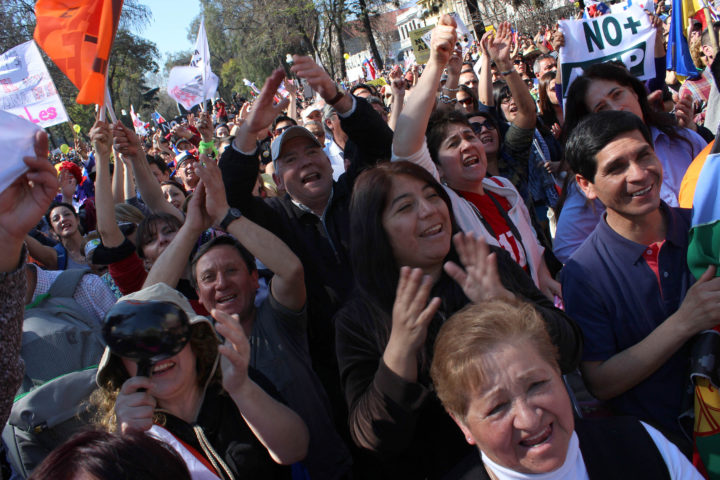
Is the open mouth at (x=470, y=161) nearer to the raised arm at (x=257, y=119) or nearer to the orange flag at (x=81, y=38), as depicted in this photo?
the raised arm at (x=257, y=119)

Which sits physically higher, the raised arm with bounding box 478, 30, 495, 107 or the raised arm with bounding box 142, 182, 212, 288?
the raised arm with bounding box 478, 30, 495, 107

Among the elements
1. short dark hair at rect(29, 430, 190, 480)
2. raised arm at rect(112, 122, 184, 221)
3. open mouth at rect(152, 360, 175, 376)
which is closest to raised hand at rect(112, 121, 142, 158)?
raised arm at rect(112, 122, 184, 221)

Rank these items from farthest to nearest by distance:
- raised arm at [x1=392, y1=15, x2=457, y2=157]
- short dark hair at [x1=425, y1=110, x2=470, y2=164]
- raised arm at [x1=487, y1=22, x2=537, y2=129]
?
raised arm at [x1=487, y1=22, x2=537, y2=129] < short dark hair at [x1=425, y1=110, x2=470, y2=164] < raised arm at [x1=392, y1=15, x2=457, y2=157]

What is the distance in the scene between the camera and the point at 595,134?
219 cm

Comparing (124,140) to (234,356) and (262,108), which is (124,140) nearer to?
(262,108)

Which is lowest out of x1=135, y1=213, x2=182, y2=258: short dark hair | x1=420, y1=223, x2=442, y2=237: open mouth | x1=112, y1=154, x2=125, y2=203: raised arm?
x1=420, y1=223, x2=442, y2=237: open mouth

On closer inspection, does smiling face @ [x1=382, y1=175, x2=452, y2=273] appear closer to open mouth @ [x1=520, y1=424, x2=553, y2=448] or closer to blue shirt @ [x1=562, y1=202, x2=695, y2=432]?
blue shirt @ [x1=562, y1=202, x2=695, y2=432]

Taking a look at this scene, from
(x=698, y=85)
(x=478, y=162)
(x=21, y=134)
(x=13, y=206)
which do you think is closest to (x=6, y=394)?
(x=13, y=206)

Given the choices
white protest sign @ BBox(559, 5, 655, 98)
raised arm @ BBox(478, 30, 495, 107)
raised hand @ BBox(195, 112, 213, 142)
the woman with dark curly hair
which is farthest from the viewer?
raised hand @ BBox(195, 112, 213, 142)

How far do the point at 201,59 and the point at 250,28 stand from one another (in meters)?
38.7

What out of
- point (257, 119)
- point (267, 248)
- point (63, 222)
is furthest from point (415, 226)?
point (63, 222)

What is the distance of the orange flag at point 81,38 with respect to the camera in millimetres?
3436

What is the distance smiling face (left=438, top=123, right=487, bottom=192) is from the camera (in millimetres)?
2973

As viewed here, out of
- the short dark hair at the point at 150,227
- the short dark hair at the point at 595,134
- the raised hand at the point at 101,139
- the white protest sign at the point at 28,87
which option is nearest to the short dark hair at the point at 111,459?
the short dark hair at the point at 595,134
